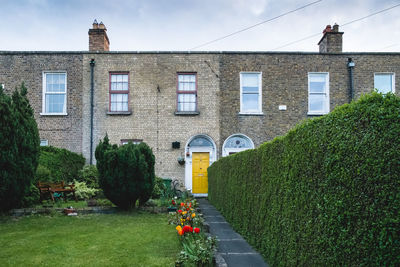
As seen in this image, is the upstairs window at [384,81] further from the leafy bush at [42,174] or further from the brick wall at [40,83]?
the leafy bush at [42,174]

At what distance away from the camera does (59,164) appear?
13234 mm

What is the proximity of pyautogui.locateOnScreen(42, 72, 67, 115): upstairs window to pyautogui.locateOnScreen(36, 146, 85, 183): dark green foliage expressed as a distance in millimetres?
3031

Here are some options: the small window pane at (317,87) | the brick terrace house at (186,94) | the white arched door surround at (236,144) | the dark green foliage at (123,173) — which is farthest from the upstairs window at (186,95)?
the dark green foliage at (123,173)

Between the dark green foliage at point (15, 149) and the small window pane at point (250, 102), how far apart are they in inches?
406

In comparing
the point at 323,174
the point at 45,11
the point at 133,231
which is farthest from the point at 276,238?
the point at 45,11

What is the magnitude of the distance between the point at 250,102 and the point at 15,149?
444 inches

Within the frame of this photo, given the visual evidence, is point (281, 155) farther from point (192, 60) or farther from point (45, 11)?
point (45, 11)

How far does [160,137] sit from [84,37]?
269 inches

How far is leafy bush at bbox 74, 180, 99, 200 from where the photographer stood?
12.3 meters

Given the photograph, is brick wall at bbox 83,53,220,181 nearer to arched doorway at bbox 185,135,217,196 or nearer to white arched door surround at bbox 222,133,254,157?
arched doorway at bbox 185,135,217,196

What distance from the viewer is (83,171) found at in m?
14.6

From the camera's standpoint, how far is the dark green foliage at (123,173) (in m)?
8.94

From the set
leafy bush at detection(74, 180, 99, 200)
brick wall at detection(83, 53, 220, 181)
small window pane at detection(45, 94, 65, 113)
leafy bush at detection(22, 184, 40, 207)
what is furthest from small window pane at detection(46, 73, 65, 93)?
leafy bush at detection(22, 184, 40, 207)

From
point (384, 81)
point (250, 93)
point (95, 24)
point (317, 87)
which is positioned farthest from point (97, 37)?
point (384, 81)
